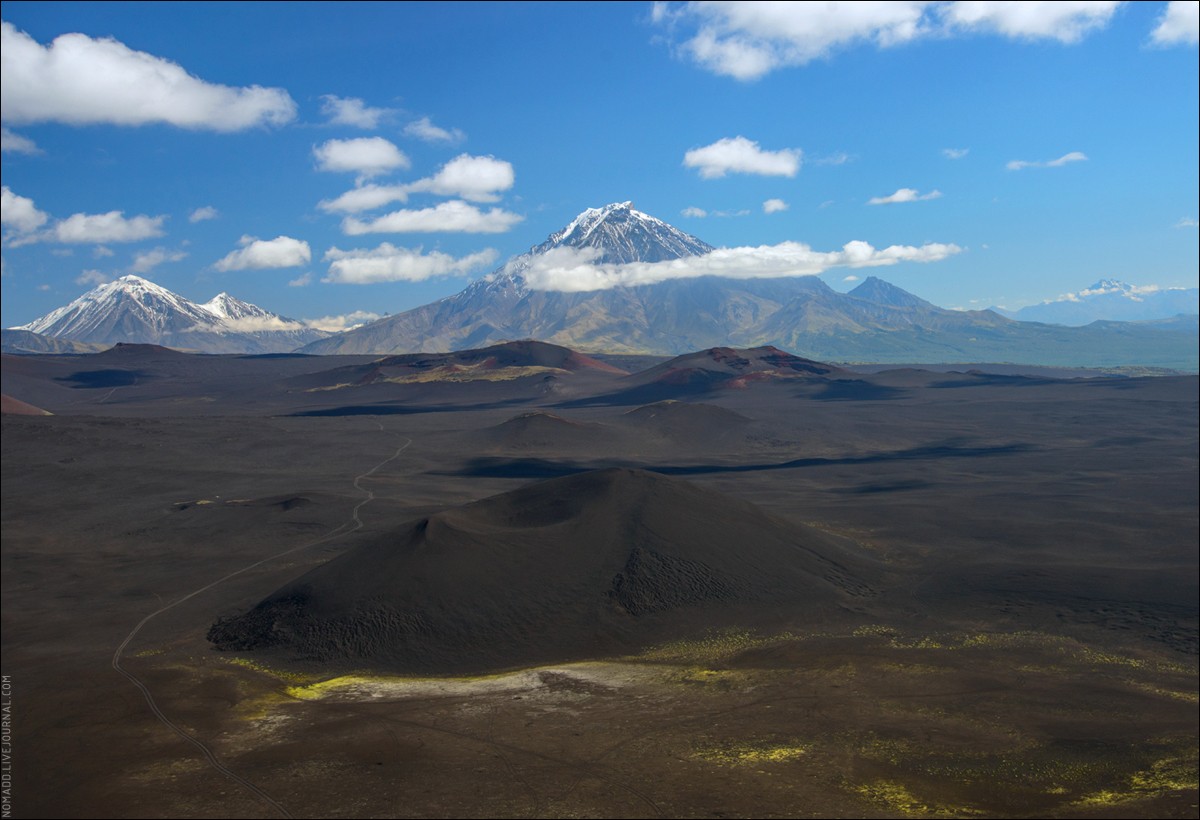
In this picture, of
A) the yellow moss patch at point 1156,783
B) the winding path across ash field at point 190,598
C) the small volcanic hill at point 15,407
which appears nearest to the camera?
the yellow moss patch at point 1156,783

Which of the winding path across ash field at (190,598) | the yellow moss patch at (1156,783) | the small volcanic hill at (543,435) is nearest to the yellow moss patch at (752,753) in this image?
the yellow moss patch at (1156,783)

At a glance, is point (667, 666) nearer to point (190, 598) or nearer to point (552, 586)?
point (552, 586)

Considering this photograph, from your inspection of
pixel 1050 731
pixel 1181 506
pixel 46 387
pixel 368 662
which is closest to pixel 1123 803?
pixel 1050 731

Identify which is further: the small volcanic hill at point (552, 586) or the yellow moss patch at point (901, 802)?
the small volcanic hill at point (552, 586)

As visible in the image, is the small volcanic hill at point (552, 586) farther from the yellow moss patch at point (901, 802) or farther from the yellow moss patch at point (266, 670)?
the yellow moss patch at point (901, 802)

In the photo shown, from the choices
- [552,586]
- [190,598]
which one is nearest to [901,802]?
[552,586]

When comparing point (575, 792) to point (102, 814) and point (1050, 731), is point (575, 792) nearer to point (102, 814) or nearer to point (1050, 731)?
point (102, 814)
